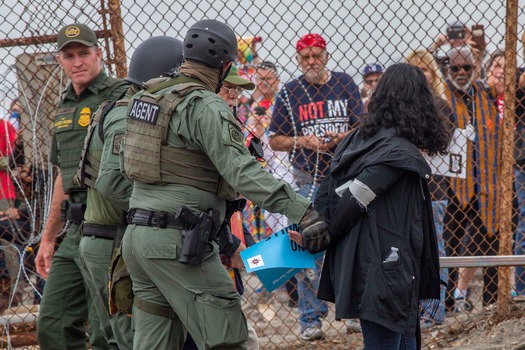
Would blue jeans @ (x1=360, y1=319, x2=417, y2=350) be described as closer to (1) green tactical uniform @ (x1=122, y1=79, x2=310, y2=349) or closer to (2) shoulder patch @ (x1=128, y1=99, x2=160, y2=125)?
(1) green tactical uniform @ (x1=122, y1=79, x2=310, y2=349)

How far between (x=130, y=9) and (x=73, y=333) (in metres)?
2.10

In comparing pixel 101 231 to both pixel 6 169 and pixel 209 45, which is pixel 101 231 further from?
pixel 6 169

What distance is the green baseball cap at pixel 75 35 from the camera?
17.8 ft

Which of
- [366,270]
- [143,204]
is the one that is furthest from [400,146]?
[143,204]

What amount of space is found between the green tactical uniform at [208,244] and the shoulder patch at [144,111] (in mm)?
29

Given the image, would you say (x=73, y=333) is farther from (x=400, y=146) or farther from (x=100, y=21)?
(x=400, y=146)

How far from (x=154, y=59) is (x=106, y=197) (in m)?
0.77

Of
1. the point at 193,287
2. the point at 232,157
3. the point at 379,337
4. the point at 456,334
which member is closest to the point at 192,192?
the point at 232,157

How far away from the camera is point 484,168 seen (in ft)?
21.9

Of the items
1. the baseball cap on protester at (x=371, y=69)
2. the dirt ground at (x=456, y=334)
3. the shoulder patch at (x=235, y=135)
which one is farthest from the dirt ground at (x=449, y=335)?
the shoulder patch at (x=235, y=135)

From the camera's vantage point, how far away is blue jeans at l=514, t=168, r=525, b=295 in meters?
6.79

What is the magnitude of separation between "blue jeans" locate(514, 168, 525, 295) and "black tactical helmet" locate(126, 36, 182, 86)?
3091mm

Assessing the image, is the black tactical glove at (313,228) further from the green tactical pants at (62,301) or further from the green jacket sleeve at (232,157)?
the green tactical pants at (62,301)

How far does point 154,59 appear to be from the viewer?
15.8 feet
